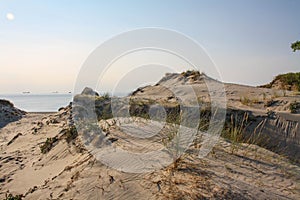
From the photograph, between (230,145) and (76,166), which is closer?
(76,166)

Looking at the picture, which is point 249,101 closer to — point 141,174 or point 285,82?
point 285,82

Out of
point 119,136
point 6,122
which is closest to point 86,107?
point 119,136

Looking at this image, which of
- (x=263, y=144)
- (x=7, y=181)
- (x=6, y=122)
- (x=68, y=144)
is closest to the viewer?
(x=7, y=181)

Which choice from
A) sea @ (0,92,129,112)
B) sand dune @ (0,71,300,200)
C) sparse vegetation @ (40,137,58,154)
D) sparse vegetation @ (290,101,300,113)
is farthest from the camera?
sea @ (0,92,129,112)

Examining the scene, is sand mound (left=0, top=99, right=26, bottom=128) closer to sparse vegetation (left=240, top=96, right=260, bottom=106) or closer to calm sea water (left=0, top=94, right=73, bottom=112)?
calm sea water (left=0, top=94, right=73, bottom=112)

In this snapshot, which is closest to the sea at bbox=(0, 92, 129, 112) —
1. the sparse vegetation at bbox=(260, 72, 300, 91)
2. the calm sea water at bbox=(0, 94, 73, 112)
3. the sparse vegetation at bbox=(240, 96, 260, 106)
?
the calm sea water at bbox=(0, 94, 73, 112)

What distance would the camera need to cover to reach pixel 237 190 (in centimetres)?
425

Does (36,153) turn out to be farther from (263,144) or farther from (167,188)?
(263,144)

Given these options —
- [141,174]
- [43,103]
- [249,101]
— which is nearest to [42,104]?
[43,103]

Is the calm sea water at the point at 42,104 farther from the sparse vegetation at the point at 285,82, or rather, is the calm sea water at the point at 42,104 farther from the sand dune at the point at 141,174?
the sand dune at the point at 141,174

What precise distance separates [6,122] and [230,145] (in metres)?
15.3

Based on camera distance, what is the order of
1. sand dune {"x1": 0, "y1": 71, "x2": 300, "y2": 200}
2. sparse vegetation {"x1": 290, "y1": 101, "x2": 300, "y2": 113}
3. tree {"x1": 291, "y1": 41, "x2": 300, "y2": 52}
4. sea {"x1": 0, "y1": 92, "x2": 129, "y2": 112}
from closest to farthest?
sand dune {"x1": 0, "y1": 71, "x2": 300, "y2": 200}, sparse vegetation {"x1": 290, "y1": 101, "x2": 300, "y2": 113}, tree {"x1": 291, "y1": 41, "x2": 300, "y2": 52}, sea {"x1": 0, "y1": 92, "x2": 129, "y2": 112}

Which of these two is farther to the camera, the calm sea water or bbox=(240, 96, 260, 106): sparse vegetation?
the calm sea water

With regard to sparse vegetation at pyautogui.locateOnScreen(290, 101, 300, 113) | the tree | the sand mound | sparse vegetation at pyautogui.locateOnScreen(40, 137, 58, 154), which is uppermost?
the tree
